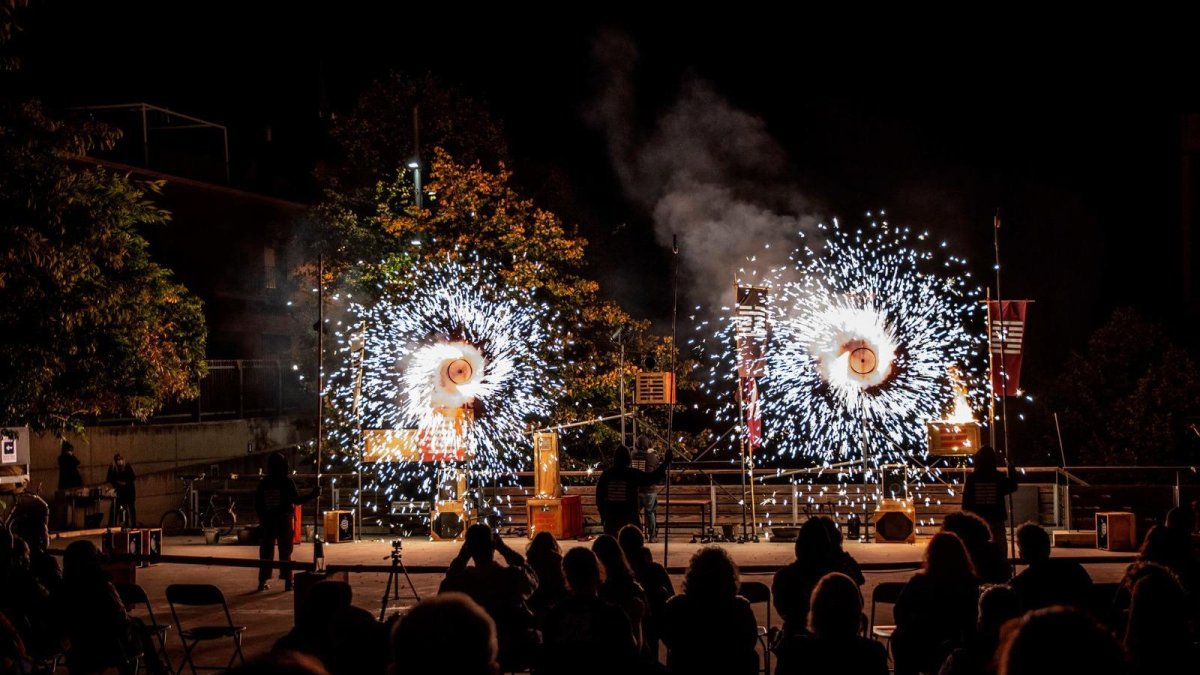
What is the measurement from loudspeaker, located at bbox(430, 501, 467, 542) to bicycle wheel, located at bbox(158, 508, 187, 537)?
5649 mm

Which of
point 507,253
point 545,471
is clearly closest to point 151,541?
point 545,471

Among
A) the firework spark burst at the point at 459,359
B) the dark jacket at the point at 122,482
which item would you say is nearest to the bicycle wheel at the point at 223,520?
the dark jacket at the point at 122,482

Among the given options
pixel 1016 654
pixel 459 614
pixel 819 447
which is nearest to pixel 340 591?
pixel 459 614

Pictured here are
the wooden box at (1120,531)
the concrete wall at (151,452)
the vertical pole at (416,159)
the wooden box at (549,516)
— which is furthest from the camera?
the vertical pole at (416,159)

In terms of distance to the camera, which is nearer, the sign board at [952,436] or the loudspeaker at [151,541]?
the loudspeaker at [151,541]

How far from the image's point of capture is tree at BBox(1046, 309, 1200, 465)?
25312 millimetres

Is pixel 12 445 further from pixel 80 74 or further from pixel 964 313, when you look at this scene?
pixel 964 313

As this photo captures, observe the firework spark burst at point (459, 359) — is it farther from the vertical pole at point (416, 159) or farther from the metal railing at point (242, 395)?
the metal railing at point (242, 395)

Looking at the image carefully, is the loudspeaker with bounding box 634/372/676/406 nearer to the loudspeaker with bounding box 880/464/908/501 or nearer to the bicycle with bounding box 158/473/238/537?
the loudspeaker with bounding box 880/464/908/501

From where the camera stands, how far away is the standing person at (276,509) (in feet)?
48.1

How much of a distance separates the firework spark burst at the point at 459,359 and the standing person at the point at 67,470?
522 cm

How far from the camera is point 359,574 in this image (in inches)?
635

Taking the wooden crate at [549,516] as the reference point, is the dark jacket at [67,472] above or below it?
above

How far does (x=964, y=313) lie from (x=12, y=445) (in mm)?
25460
